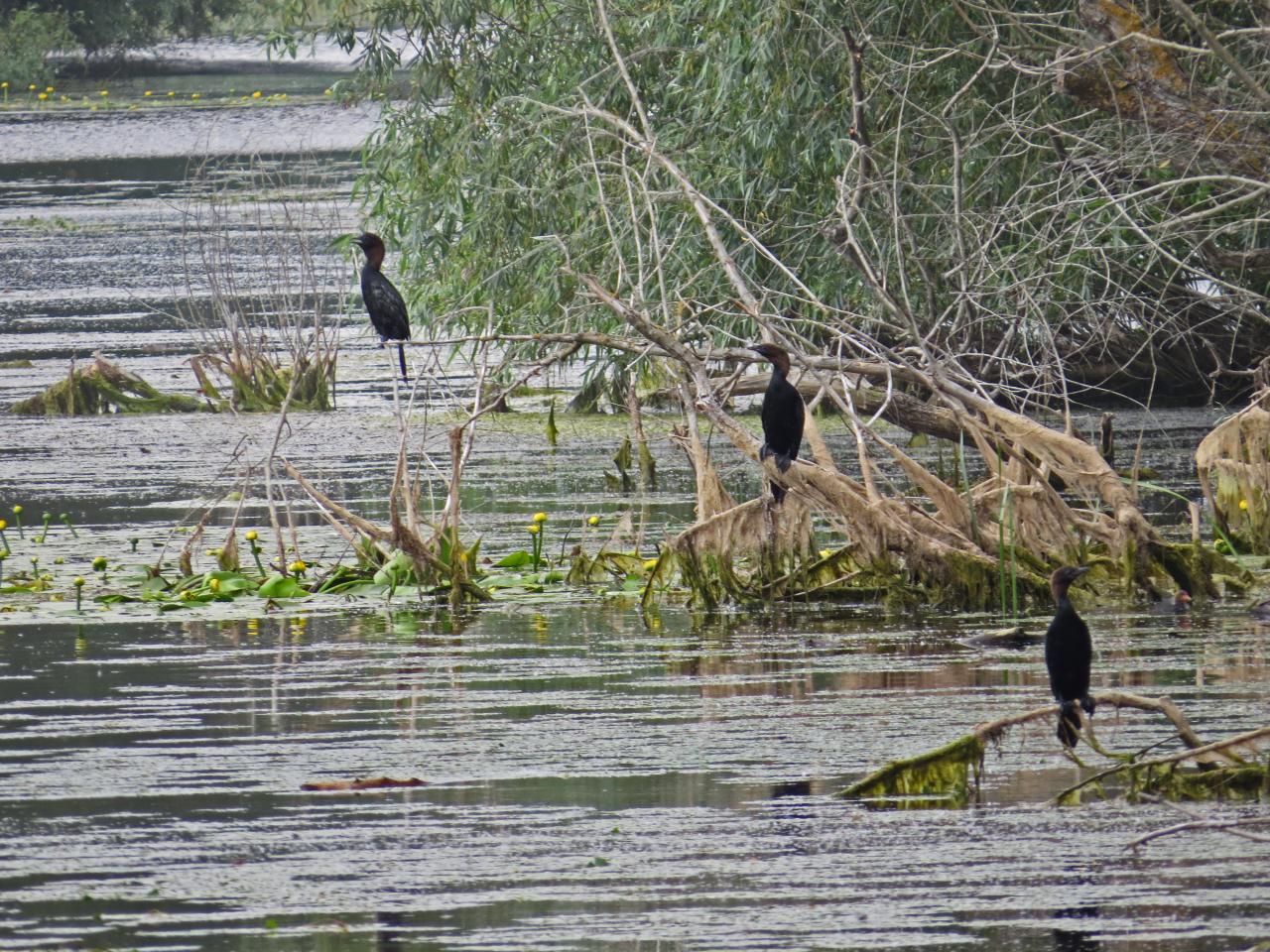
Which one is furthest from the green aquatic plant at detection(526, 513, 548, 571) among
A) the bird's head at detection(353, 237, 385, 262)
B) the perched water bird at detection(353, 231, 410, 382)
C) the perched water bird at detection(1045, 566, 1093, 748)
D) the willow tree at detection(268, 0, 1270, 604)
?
the perched water bird at detection(1045, 566, 1093, 748)

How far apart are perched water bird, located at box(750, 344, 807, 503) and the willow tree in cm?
13

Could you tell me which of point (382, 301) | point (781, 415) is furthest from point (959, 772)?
point (382, 301)

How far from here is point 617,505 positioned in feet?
46.4

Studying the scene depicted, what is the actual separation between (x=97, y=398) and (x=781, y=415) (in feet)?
37.6

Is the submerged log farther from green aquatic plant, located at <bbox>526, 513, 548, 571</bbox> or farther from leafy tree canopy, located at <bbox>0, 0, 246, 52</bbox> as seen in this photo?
leafy tree canopy, located at <bbox>0, 0, 246, 52</bbox>

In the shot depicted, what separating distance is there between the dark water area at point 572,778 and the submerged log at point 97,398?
657 cm

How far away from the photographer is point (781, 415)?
33.1 feet

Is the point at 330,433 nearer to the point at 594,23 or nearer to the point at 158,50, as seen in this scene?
the point at 594,23

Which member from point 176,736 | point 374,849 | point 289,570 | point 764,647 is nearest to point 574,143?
point 289,570

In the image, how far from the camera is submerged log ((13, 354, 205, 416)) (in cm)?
2009

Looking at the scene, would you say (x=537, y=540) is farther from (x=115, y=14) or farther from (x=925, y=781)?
(x=115, y=14)

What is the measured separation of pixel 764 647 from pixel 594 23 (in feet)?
24.5

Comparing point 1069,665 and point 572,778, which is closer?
point 1069,665

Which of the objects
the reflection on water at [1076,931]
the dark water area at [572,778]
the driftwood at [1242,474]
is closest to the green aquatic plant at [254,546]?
the dark water area at [572,778]
